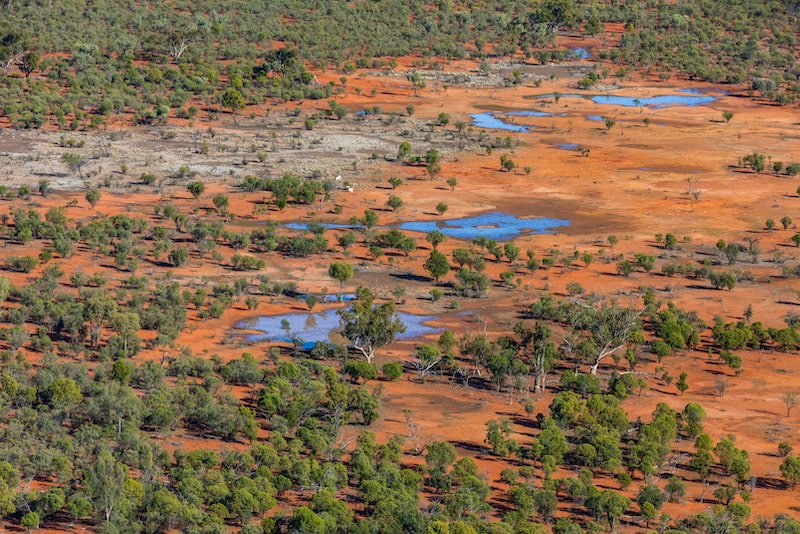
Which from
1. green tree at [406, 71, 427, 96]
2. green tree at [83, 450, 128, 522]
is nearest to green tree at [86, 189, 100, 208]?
green tree at [83, 450, 128, 522]

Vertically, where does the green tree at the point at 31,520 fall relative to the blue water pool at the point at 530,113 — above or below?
below

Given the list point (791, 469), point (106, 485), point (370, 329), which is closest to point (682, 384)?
point (791, 469)

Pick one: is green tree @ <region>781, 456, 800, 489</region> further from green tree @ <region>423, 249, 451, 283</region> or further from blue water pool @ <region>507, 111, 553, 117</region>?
blue water pool @ <region>507, 111, 553, 117</region>

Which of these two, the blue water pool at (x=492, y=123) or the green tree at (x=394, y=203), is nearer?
the green tree at (x=394, y=203)

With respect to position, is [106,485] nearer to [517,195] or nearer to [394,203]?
[394,203]

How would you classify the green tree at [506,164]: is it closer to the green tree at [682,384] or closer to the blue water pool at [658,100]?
the blue water pool at [658,100]

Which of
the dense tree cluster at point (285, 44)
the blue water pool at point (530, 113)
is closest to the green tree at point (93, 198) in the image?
the dense tree cluster at point (285, 44)

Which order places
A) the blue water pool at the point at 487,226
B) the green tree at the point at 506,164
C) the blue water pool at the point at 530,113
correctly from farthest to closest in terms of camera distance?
the blue water pool at the point at 530,113 < the green tree at the point at 506,164 < the blue water pool at the point at 487,226
